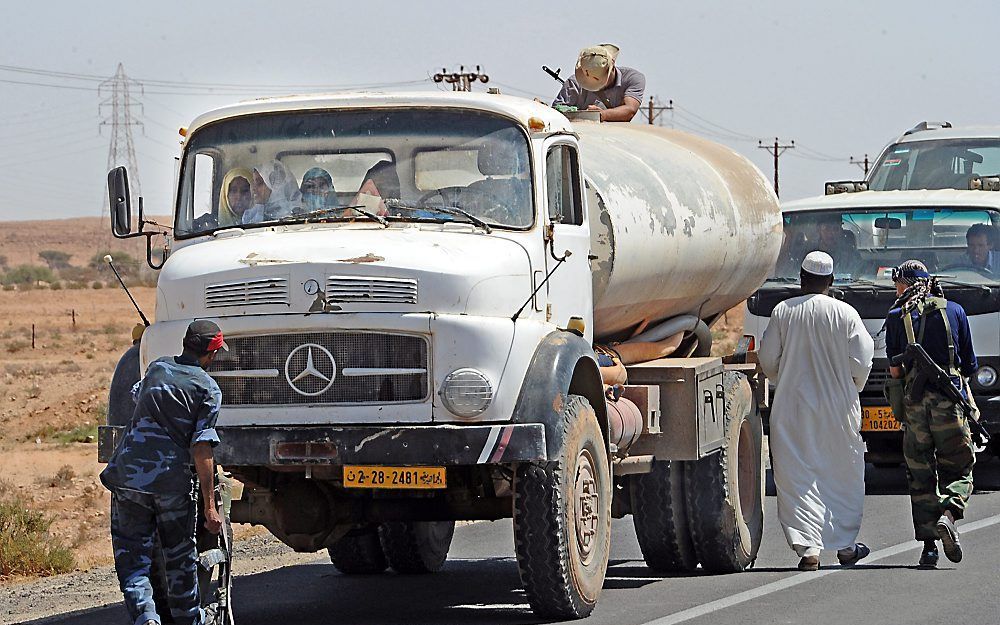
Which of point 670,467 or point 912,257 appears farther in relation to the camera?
point 912,257

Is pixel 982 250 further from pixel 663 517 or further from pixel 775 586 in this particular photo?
pixel 775 586

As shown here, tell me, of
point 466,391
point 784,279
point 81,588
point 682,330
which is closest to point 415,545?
point 81,588

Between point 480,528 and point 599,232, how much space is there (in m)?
4.63

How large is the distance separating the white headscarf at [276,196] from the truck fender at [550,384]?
1571 millimetres

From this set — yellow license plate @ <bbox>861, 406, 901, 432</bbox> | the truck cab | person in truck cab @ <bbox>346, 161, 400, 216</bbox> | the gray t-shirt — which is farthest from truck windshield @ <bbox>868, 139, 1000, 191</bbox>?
person in truck cab @ <bbox>346, 161, 400, 216</bbox>

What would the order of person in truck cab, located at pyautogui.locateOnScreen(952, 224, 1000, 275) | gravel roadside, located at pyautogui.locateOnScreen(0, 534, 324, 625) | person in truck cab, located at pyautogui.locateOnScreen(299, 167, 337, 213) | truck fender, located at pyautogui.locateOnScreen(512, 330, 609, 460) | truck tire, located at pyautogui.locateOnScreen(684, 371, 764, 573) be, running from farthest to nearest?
person in truck cab, located at pyautogui.locateOnScreen(952, 224, 1000, 275), truck tire, located at pyautogui.locateOnScreen(684, 371, 764, 573), gravel roadside, located at pyautogui.locateOnScreen(0, 534, 324, 625), person in truck cab, located at pyautogui.locateOnScreen(299, 167, 337, 213), truck fender, located at pyautogui.locateOnScreen(512, 330, 609, 460)

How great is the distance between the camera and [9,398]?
29.2 meters

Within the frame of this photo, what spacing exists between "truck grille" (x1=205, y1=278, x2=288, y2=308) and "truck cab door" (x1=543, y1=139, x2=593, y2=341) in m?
1.50

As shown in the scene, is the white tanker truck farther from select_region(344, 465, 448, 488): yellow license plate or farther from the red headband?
the red headband

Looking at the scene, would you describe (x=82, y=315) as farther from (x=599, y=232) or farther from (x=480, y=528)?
(x=599, y=232)

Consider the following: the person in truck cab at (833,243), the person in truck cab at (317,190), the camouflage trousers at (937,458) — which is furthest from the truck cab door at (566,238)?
the person in truck cab at (833,243)

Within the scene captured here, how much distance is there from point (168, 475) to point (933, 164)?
12.3 meters

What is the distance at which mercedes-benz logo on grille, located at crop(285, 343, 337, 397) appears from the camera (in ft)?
27.4

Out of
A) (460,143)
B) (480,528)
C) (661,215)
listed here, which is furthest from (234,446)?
(480,528)
